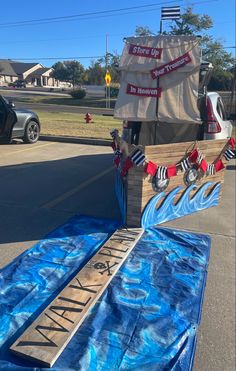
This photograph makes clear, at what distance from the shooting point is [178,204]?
18.4ft

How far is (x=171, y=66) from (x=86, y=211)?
2758 mm

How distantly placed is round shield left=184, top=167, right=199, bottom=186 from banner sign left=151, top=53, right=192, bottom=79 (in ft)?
5.63

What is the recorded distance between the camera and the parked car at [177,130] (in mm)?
7348

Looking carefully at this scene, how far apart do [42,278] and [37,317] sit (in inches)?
27.1

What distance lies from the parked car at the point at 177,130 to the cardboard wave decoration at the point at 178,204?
1.58 meters

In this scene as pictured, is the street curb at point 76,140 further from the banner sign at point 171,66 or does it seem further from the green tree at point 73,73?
the green tree at point 73,73

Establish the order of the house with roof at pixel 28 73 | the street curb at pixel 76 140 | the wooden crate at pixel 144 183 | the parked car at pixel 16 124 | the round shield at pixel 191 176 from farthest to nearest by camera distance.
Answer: the house with roof at pixel 28 73, the street curb at pixel 76 140, the parked car at pixel 16 124, the round shield at pixel 191 176, the wooden crate at pixel 144 183

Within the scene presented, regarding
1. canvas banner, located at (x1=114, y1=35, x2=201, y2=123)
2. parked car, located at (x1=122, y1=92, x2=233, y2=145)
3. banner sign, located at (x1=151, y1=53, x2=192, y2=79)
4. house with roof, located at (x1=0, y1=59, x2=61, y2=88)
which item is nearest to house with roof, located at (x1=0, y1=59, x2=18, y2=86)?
house with roof, located at (x1=0, y1=59, x2=61, y2=88)

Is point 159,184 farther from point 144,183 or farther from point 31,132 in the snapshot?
point 31,132

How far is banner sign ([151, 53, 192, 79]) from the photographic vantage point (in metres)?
5.93

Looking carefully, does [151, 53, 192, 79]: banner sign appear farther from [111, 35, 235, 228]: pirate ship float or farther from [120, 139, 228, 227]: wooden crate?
[120, 139, 228, 227]: wooden crate

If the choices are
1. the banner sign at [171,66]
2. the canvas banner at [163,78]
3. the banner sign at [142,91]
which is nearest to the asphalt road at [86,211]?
the canvas banner at [163,78]

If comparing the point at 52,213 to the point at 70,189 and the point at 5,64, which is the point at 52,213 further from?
the point at 5,64

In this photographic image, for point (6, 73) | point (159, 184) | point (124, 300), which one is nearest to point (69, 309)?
point (124, 300)
